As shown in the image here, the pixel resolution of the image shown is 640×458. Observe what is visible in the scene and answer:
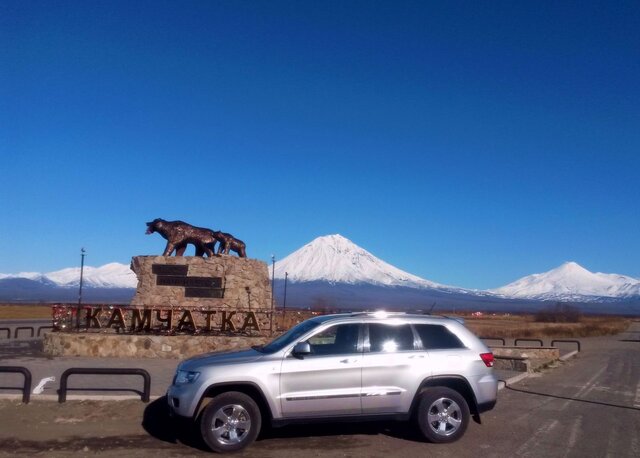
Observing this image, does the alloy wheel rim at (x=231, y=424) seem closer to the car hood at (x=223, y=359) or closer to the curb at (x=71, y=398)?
the car hood at (x=223, y=359)

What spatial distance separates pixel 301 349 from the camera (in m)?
7.86

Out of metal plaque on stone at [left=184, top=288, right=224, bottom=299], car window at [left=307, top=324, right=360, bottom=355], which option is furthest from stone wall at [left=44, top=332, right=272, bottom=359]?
car window at [left=307, top=324, right=360, bottom=355]

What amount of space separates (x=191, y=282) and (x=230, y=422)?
47.9 ft

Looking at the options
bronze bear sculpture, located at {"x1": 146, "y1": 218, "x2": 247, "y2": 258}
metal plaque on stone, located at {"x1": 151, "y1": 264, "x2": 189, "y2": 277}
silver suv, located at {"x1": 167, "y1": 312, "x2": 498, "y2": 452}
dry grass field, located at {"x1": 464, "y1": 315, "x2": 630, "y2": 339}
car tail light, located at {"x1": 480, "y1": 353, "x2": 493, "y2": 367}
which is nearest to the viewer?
silver suv, located at {"x1": 167, "y1": 312, "x2": 498, "y2": 452}

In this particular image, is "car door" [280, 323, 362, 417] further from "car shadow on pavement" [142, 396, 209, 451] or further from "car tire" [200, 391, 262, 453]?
"car shadow on pavement" [142, 396, 209, 451]

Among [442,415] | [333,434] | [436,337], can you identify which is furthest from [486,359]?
[333,434]

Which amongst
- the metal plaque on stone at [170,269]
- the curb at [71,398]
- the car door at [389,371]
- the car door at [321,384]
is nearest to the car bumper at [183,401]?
the car door at [321,384]

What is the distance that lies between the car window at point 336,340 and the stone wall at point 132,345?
10.0 meters

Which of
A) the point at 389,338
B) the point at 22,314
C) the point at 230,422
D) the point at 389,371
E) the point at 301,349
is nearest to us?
the point at 230,422

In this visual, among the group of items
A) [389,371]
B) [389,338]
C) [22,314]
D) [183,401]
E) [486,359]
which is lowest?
[183,401]

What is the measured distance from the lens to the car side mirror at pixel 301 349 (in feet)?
25.7

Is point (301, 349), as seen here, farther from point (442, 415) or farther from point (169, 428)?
point (169, 428)

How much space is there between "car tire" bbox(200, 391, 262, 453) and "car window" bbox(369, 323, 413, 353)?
1.71 m

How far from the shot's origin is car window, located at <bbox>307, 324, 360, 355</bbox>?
8.22 metres
